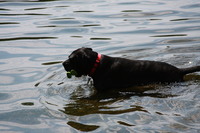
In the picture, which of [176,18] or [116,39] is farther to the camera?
[176,18]

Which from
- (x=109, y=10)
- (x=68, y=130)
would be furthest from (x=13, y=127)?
(x=109, y=10)

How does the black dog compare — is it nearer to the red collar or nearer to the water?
the red collar

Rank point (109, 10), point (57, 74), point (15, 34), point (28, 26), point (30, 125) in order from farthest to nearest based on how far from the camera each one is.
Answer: point (109, 10)
point (28, 26)
point (15, 34)
point (57, 74)
point (30, 125)

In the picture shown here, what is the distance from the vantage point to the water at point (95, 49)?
5.91m

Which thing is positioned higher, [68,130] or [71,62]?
[71,62]

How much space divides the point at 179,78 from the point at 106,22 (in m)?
6.79

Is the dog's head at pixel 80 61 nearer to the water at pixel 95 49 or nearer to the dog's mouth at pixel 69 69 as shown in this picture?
the dog's mouth at pixel 69 69

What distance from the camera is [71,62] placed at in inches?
284

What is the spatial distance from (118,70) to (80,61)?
81cm

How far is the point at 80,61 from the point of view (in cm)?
719

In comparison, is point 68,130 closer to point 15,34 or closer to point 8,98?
point 8,98

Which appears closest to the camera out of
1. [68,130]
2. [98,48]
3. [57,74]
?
[68,130]

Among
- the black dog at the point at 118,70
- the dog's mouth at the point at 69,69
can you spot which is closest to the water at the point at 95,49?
the black dog at the point at 118,70

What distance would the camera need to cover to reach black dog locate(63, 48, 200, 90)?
7.24m
